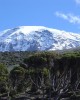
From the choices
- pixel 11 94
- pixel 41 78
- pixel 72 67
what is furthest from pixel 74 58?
pixel 11 94

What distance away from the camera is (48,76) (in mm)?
68250

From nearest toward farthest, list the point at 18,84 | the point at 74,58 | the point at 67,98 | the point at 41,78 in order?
1. the point at 74,58
2. the point at 67,98
3. the point at 41,78
4. the point at 18,84

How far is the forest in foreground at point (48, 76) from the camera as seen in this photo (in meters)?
60.1

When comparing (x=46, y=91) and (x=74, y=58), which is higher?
(x=74, y=58)

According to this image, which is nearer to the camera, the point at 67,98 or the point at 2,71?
the point at 67,98

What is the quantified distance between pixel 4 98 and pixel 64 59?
20.5m

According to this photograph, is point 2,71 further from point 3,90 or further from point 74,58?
point 74,58

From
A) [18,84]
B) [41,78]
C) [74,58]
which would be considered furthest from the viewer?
[18,84]

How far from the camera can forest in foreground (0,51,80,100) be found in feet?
197

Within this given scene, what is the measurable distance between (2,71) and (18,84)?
454cm

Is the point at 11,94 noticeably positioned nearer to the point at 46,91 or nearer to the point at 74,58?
the point at 46,91

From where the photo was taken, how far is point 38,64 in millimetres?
61656

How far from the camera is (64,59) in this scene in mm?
60906

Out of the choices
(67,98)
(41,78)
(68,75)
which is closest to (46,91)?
(41,78)
